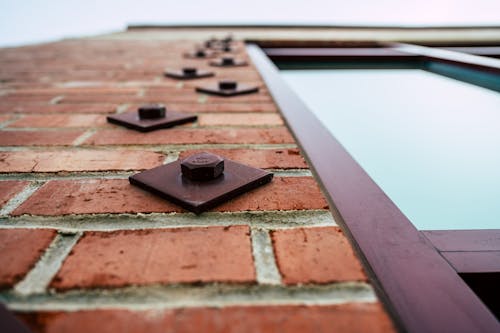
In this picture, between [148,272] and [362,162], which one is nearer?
[148,272]

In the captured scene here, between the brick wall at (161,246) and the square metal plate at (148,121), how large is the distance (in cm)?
2

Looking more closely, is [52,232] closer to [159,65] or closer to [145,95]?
[145,95]

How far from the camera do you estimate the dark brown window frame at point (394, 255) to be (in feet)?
1.20

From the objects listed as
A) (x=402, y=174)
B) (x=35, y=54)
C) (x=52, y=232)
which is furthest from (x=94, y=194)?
(x=35, y=54)

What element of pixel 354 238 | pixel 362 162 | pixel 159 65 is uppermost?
pixel 159 65

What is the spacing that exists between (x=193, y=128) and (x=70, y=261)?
0.52m

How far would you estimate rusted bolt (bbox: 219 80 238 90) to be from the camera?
1216mm

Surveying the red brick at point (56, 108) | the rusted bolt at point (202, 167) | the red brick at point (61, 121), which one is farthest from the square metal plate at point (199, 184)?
the red brick at point (56, 108)

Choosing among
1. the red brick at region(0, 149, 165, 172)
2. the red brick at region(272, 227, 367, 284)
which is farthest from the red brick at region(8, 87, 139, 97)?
the red brick at region(272, 227, 367, 284)

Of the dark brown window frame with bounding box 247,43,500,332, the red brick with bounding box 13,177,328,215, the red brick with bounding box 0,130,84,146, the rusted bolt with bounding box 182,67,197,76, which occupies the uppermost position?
the rusted bolt with bounding box 182,67,197,76

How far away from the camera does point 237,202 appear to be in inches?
21.3

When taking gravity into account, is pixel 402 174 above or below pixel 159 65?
below

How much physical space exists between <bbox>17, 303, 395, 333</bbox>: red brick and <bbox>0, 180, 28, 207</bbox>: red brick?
278 millimetres

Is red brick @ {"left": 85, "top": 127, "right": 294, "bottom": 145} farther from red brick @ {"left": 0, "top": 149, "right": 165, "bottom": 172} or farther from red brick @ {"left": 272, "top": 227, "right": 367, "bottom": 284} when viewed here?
red brick @ {"left": 272, "top": 227, "right": 367, "bottom": 284}
